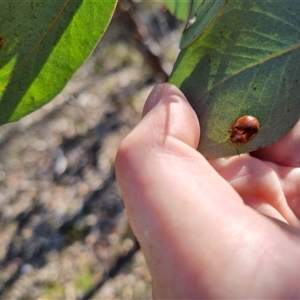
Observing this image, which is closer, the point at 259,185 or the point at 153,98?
the point at 153,98

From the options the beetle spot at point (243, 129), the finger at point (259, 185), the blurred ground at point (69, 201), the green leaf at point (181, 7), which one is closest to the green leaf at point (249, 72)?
the beetle spot at point (243, 129)

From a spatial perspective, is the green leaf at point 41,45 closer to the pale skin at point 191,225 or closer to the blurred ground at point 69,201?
the pale skin at point 191,225

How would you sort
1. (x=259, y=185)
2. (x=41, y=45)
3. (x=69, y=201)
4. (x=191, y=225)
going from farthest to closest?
1. (x=69, y=201)
2. (x=259, y=185)
3. (x=191, y=225)
4. (x=41, y=45)

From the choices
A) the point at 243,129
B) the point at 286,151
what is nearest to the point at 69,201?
the point at 286,151

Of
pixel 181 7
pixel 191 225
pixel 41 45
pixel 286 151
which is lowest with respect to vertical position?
pixel 286 151

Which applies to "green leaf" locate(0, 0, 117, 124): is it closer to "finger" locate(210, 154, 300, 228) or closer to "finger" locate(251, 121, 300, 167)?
"finger" locate(210, 154, 300, 228)

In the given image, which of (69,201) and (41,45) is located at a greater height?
(41,45)

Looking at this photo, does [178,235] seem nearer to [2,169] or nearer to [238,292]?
[238,292]

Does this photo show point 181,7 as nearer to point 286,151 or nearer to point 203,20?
point 203,20
